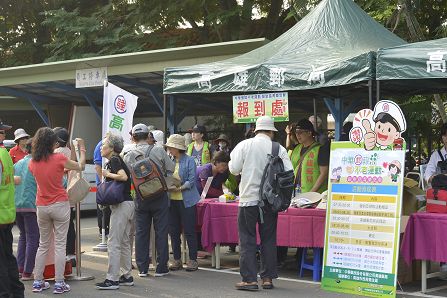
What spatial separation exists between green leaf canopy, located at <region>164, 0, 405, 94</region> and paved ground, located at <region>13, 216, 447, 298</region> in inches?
92.2

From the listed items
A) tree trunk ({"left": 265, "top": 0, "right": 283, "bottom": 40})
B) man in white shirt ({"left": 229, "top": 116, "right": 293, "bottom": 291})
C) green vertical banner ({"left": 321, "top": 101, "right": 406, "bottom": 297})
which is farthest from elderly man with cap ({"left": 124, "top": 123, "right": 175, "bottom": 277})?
tree trunk ({"left": 265, "top": 0, "right": 283, "bottom": 40})

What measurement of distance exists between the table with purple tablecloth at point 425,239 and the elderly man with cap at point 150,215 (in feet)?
9.16

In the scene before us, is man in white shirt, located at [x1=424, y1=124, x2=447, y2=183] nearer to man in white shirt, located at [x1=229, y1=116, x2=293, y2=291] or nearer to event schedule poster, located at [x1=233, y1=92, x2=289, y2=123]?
event schedule poster, located at [x1=233, y1=92, x2=289, y2=123]

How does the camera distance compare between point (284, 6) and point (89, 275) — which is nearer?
point (89, 275)

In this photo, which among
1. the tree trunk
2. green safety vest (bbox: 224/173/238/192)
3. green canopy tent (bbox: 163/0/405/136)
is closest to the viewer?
green canopy tent (bbox: 163/0/405/136)

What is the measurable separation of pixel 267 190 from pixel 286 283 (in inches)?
53.0

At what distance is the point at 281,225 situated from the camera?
7.71 metres

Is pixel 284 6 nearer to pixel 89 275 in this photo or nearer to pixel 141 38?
pixel 141 38

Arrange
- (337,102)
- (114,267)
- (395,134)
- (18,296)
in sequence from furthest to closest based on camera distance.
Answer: (337,102) < (114,267) < (395,134) < (18,296)

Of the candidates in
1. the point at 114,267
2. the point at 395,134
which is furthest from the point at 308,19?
the point at 114,267

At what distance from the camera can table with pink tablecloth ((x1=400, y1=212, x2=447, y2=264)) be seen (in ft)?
21.9

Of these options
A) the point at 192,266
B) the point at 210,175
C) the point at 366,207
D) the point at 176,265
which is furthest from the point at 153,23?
the point at 366,207

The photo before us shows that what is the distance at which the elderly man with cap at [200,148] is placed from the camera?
33.4 ft

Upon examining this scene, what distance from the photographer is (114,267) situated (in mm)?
7219
